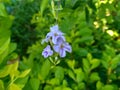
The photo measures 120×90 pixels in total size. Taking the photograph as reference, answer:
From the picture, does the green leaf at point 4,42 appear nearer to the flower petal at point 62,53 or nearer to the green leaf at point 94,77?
the flower petal at point 62,53

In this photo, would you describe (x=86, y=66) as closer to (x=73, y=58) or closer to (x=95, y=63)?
(x=95, y=63)

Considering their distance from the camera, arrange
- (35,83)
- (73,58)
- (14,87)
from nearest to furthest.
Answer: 1. (14,87)
2. (35,83)
3. (73,58)

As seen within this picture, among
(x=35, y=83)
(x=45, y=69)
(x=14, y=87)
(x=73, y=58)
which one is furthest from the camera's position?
(x=73, y=58)

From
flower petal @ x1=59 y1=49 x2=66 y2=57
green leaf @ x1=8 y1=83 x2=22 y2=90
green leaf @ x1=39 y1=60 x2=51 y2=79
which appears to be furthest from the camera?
flower petal @ x1=59 y1=49 x2=66 y2=57

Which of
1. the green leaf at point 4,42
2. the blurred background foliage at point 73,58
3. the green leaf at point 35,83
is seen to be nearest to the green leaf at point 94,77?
the blurred background foliage at point 73,58

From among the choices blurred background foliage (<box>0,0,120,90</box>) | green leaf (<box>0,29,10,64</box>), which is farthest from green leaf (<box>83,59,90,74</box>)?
green leaf (<box>0,29,10,64</box>)

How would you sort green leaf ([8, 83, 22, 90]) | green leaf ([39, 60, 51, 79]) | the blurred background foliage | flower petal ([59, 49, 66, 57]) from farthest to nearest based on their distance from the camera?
flower petal ([59, 49, 66, 57]), green leaf ([39, 60, 51, 79]), the blurred background foliage, green leaf ([8, 83, 22, 90])

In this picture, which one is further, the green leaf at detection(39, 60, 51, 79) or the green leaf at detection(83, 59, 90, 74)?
the green leaf at detection(83, 59, 90, 74)

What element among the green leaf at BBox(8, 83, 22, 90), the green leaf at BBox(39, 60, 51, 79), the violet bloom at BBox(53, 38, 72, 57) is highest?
the green leaf at BBox(8, 83, 22, 90)

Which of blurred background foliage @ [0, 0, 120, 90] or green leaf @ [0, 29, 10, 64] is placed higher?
green leaf @ [0, 29, 10, 64]

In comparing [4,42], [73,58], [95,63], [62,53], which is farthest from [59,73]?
[4,42]

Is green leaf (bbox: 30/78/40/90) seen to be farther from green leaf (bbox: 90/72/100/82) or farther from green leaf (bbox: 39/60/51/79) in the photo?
green leaf (bbox: 90/72/100/82)

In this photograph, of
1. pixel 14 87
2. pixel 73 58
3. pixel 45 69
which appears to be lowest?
pixel 73 58
